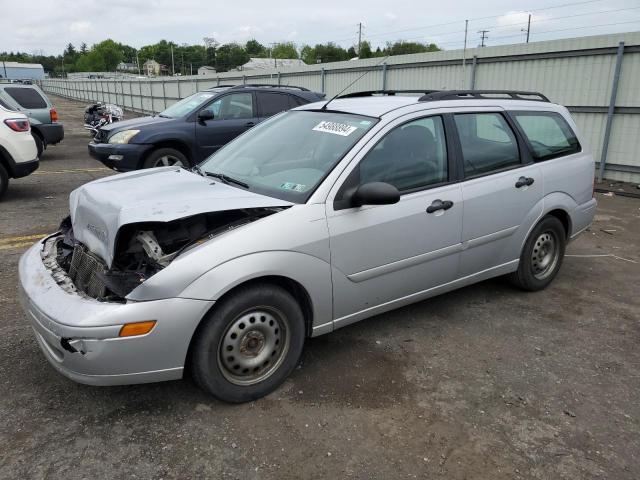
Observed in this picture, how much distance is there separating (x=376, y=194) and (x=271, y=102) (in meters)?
7.05

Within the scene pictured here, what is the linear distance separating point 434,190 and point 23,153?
690cm

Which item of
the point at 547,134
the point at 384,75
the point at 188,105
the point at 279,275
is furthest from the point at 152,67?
the point at 279,275

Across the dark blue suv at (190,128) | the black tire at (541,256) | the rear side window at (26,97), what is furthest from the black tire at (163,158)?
the rear side window at (26,97)

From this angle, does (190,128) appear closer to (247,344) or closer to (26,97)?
(247,344)

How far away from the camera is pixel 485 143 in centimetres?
416

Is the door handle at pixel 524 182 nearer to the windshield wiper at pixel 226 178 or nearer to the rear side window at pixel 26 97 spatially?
the windshield wiper at pixel 226 178

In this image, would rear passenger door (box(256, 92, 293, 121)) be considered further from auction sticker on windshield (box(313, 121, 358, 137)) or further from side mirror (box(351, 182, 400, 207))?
side mirror (box(351, 182, 400, 207))

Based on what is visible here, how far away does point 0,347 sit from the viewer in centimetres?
362

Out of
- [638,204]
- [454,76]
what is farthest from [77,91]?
[638,204]

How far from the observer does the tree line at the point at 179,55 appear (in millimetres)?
124188

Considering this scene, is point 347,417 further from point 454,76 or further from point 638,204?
point 454,76

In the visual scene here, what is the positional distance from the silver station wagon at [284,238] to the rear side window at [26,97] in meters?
11.5

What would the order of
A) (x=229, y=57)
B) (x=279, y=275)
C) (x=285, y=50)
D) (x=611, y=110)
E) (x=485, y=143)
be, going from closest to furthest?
(x=279, y=275) → (x=485, y=143) → (x=611, y=110) → (x=229, y=57) → (x=285, y=50)

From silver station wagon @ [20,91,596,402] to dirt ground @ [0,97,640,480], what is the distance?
0.99ft
